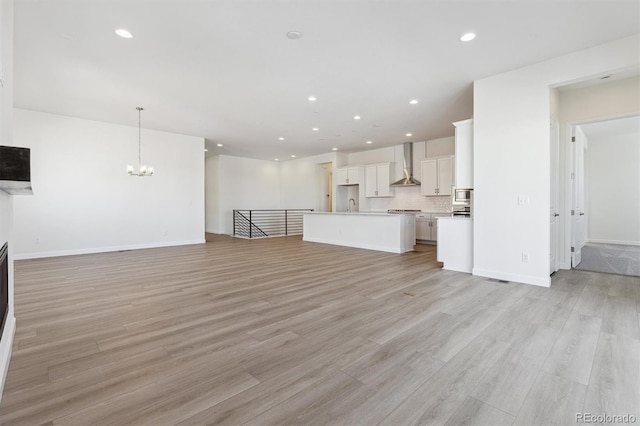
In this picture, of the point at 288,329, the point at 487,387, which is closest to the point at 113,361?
the point at 288,329

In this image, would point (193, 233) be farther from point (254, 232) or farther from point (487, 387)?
point (487, 387)

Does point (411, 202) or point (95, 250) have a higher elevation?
point (411, 202)

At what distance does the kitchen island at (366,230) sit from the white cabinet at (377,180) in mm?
2082

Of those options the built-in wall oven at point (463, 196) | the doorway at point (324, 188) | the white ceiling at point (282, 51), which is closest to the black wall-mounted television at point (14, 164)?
the white ceiling at point (282, 51)

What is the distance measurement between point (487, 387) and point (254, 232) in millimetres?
10068

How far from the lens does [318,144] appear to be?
9039 mm

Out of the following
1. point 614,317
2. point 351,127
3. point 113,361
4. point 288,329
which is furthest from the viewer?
point 351,127

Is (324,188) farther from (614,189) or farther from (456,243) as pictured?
(614,189)

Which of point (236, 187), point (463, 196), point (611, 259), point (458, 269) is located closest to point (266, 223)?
point (236, 187)

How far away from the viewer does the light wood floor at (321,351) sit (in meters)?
1.54

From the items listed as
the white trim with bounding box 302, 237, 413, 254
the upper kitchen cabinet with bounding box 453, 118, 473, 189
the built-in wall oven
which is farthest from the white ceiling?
the white trim with bounding box 302, 237, 413, 254

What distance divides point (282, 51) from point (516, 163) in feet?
11.4

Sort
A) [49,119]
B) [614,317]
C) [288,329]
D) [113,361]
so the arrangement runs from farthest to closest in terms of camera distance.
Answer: [49,119] < [614,317] < [288,329] < [113,361]

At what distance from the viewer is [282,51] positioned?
349cm
